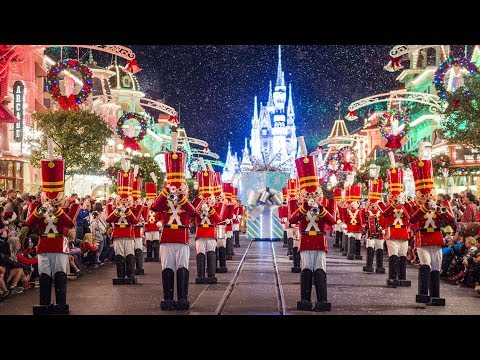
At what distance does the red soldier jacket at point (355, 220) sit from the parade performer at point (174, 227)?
423 inches

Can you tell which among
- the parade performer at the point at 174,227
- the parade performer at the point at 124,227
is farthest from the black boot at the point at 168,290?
the parade performer at the point at 124,227

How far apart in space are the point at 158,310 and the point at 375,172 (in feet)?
26.8

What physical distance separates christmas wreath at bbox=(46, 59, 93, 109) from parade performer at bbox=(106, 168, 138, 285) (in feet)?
11.4

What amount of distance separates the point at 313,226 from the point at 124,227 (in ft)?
17.5

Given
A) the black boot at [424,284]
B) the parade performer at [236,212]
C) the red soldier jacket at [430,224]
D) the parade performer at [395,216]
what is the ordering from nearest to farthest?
the red soldier jacket at [430,224], the black boot at [424,284], the parade performer at [395,216], the parade performer at [236,212]

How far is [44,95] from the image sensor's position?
45.6 meters

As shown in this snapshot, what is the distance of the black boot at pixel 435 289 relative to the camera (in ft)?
46.7

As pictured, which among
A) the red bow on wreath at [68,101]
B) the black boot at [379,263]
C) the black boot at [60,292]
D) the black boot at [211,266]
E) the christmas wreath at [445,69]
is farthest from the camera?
the black boot at [379,263]

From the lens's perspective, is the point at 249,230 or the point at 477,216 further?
the point at 249,230

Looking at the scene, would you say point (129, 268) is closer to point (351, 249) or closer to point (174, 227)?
point (174, 227)

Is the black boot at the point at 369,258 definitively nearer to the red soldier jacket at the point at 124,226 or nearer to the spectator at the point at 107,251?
the red soldier jacket at the point at 124,226

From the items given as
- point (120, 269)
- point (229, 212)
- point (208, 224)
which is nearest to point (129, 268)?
point (120, 269)
